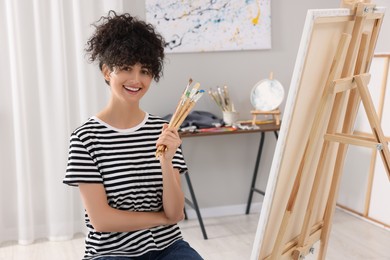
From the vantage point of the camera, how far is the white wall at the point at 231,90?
3547 millimetres

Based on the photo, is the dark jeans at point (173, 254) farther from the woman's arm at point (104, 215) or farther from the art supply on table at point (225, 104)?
the art supply on table at point (225, 104)

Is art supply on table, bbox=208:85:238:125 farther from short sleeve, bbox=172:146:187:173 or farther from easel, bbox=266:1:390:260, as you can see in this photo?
short sleeve, bbox=172:146:187:173

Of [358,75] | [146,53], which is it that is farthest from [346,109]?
[146,53]

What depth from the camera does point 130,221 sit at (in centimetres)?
156

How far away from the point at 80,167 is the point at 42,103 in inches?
71.5

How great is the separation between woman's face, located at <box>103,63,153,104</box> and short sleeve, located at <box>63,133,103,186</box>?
0.19 metres

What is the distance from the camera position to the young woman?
1.56 metres

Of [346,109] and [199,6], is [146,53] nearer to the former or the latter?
[346,109]

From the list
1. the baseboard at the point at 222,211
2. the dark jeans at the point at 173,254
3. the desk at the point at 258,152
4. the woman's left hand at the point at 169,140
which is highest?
the woman's left hand at the point at 169,140

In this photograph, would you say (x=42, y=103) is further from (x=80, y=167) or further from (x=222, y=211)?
(x=80, y=167)

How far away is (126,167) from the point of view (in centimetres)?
161

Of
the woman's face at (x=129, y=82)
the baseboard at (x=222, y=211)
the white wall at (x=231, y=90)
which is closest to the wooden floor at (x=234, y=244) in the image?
the baseboard at (x=222, y=211)

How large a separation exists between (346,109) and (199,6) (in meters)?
1.90

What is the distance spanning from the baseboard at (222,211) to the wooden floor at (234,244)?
8cm
